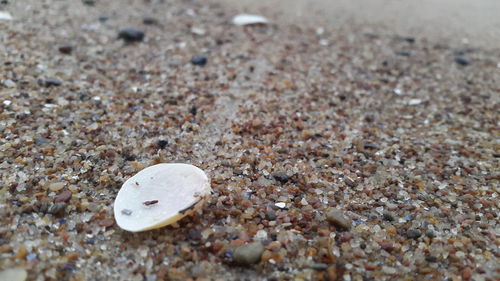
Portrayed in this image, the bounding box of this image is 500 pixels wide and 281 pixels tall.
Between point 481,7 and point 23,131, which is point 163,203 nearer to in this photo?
point 23,131

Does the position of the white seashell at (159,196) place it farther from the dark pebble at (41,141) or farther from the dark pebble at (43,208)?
the dark pebble at (41,141)

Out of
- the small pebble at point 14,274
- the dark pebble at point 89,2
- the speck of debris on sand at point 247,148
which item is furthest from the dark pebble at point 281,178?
the dark pebble at point 89,2

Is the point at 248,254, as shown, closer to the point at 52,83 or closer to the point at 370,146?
the point at 370,146

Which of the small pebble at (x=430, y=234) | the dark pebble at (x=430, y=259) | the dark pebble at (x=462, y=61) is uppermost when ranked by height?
the dark pebble at (x=462, y=61)

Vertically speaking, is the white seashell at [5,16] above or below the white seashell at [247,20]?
above

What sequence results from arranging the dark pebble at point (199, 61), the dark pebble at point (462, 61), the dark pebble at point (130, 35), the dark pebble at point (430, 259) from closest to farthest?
1. the dark pebble at point (430, 259)
2. the dark pebble at point (199, 61)
3. the dark pebble at point (130, 35)
4. the dark pebble at point (462, 61)

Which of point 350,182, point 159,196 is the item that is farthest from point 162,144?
point 350,182

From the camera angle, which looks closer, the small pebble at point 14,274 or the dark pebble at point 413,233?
the small pebble at point 14,274

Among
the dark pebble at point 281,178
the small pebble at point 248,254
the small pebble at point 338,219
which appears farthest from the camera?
the dark pebble at point 281,178
